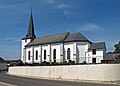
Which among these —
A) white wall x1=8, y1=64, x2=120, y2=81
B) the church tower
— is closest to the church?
the church tower

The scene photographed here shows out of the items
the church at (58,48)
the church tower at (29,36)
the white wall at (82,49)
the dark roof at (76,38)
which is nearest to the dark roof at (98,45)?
the church at (58,48)

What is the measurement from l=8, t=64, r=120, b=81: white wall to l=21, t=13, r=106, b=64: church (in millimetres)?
19069

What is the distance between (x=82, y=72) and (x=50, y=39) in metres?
53.4

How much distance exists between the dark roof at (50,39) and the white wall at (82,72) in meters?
32.6

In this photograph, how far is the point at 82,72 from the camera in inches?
1438

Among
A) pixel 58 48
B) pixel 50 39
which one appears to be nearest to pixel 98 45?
pixel 58 48

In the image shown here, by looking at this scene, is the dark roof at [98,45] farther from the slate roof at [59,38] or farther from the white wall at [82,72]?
the white wall at [82,72]

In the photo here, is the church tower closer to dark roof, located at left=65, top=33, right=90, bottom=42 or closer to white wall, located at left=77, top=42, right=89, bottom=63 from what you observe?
dark roof, located at left=65, top=33, right=90, bottom=42

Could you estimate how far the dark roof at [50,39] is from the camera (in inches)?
3333

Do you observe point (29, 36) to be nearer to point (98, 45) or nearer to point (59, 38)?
point (59, 38)

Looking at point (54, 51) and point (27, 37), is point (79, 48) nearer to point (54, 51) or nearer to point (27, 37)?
point (54, 51)

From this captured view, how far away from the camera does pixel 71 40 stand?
3135 inches

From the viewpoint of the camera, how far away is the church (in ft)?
240

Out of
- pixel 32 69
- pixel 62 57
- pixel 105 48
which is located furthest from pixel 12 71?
pixel 105 48
